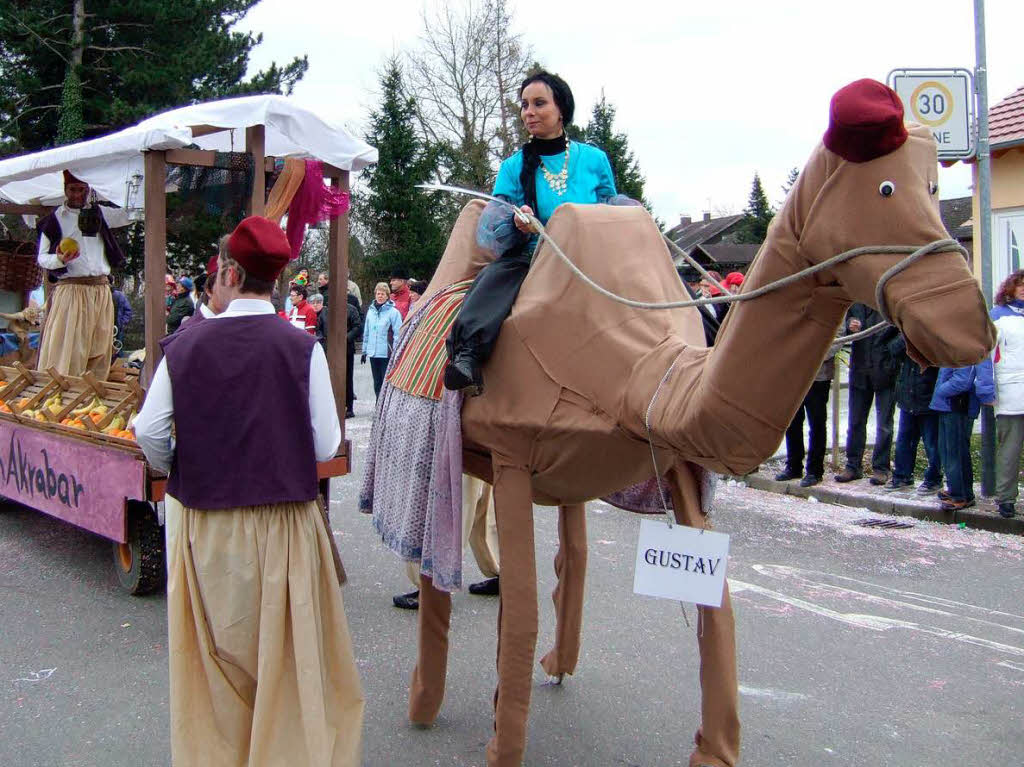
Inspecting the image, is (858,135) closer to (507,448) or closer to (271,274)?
(507,448)

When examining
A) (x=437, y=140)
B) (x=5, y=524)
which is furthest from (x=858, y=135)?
(x=437, y=140)

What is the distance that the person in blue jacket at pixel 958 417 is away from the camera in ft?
25.6

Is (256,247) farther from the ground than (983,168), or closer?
closer

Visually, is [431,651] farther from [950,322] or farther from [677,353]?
[950,322]

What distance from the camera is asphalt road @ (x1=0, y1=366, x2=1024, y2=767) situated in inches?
148

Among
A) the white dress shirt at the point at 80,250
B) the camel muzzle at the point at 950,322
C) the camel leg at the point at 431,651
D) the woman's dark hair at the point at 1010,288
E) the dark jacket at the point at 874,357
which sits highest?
the white dress shirt at the point at 80,250

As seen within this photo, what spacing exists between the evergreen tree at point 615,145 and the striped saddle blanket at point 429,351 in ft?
83.6

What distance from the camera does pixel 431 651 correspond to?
3.84 m

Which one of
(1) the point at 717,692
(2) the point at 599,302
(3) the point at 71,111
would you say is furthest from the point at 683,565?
(3) the point at 71,111

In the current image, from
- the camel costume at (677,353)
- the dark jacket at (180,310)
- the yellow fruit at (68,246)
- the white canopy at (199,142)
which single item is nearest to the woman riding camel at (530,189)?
the camel costume at (677,353)

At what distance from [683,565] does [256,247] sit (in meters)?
1.74

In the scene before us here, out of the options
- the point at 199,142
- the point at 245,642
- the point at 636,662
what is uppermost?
the point at 199,142

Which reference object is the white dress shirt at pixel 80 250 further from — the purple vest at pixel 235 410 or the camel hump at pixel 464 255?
the purple vest at pixel 235 410

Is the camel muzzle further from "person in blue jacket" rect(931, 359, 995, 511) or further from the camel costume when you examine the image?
"person in blue jacket" rect(931, 359, 995, 511)
